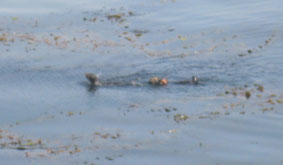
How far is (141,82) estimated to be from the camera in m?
18.3

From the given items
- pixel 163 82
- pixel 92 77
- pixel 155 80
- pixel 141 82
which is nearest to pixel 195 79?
pixel 163 82

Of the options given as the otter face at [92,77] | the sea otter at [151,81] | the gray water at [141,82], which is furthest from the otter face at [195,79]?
the otter face at [92,77]

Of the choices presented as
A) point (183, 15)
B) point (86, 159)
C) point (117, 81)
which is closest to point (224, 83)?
point (117, 81)

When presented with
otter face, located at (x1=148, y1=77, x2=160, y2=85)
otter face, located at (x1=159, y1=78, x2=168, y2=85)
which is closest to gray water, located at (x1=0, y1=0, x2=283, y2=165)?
otter face, located at (x1=159, y1=78, x2=168, y2=85)

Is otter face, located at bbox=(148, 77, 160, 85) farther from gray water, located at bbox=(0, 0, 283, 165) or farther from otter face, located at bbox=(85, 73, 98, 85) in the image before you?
otter face, located at bbox=(85, 73, 98, 85)

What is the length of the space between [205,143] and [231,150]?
0.66 meters

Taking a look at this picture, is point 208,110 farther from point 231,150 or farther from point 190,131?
point 231,150

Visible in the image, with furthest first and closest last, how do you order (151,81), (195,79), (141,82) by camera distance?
(141,82), (151,81), (195,79)

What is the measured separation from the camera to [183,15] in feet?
82.1

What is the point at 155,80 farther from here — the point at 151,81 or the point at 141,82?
the point at 141,82

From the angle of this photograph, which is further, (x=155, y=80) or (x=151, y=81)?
(x=151, y=81)

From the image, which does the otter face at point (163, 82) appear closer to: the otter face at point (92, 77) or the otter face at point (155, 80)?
the otter face at point (155, 80)

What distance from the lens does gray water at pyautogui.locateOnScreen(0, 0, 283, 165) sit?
46.8ft

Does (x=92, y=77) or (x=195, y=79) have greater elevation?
(x=92, y=77)
